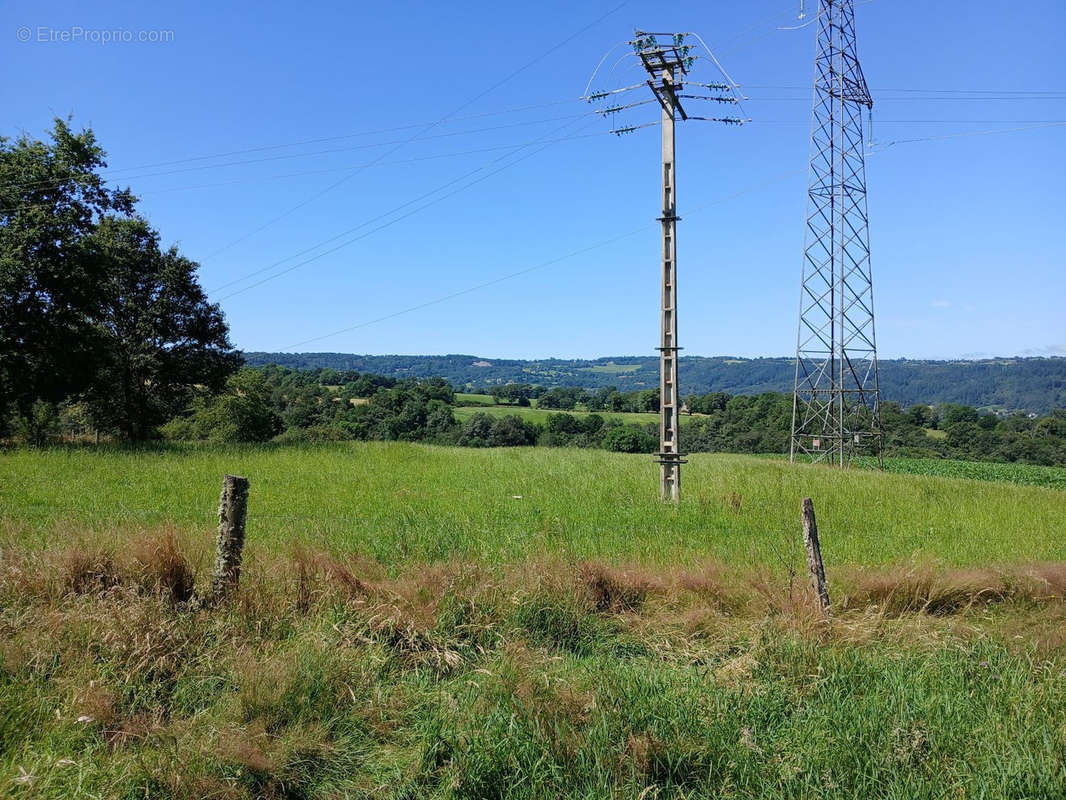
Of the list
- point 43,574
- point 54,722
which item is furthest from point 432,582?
point 43,574

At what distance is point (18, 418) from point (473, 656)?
35.1m

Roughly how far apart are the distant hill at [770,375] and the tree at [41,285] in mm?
78051

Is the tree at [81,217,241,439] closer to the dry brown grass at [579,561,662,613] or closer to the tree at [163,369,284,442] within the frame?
the tree at [163,369,284,442]

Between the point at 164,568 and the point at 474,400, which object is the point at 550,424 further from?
the point at 164,568

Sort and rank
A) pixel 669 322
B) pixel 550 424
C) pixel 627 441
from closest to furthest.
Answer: pixel 669 322 < pixel 627 441 < pixel 550 424

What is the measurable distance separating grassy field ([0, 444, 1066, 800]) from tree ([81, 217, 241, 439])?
2236 cm

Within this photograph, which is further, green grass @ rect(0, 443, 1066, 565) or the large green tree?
the large green tree

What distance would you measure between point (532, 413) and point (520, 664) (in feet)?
231

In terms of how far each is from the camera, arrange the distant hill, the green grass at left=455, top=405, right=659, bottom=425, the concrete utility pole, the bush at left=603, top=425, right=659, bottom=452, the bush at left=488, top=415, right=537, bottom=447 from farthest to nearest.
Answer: the distant hill
the green grass at left=455, top=405, right=659, bottom=425
the bush at left=488, top=415, right=537, bottom=447
the bush at left=603, top=425, right=659, bottom=452
the concrete utility pole

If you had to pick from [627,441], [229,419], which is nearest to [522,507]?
[229,419]

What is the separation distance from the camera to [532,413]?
75750mm

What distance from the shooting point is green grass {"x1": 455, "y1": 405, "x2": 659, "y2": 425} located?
225ft

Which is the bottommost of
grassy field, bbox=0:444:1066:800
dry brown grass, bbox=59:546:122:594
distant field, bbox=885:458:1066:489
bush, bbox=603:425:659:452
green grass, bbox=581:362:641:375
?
distant field, bbox=885:458:1066:489

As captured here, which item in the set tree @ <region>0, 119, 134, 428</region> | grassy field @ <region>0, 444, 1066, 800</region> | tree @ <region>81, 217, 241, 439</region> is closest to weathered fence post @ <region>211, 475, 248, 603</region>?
grassy field @ <region>0, 444, 1066, 800</region>
